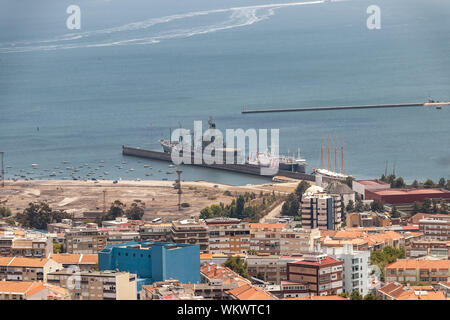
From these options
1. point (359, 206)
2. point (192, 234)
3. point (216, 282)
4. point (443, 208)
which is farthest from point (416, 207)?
point (216, 282)

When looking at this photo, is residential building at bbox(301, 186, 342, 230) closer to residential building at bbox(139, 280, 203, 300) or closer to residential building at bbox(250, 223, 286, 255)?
residential building at bbox(250, 223, 286, 255)

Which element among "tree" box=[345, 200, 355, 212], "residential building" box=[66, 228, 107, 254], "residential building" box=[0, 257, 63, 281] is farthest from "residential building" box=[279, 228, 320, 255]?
"tree" box=[345, 200, 355, 212]

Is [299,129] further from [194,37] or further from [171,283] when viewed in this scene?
[171,283]

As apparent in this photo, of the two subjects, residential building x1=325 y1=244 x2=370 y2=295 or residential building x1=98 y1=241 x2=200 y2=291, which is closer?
residential building x1=325 y1=244 x2=370 y2=295

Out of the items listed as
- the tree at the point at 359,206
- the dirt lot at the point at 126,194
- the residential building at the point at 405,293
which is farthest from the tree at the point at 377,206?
the residential building at the point at 405,293

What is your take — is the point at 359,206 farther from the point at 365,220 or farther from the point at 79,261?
the point at 79,261

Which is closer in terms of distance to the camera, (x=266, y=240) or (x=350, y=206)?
(x=266, y=240)
